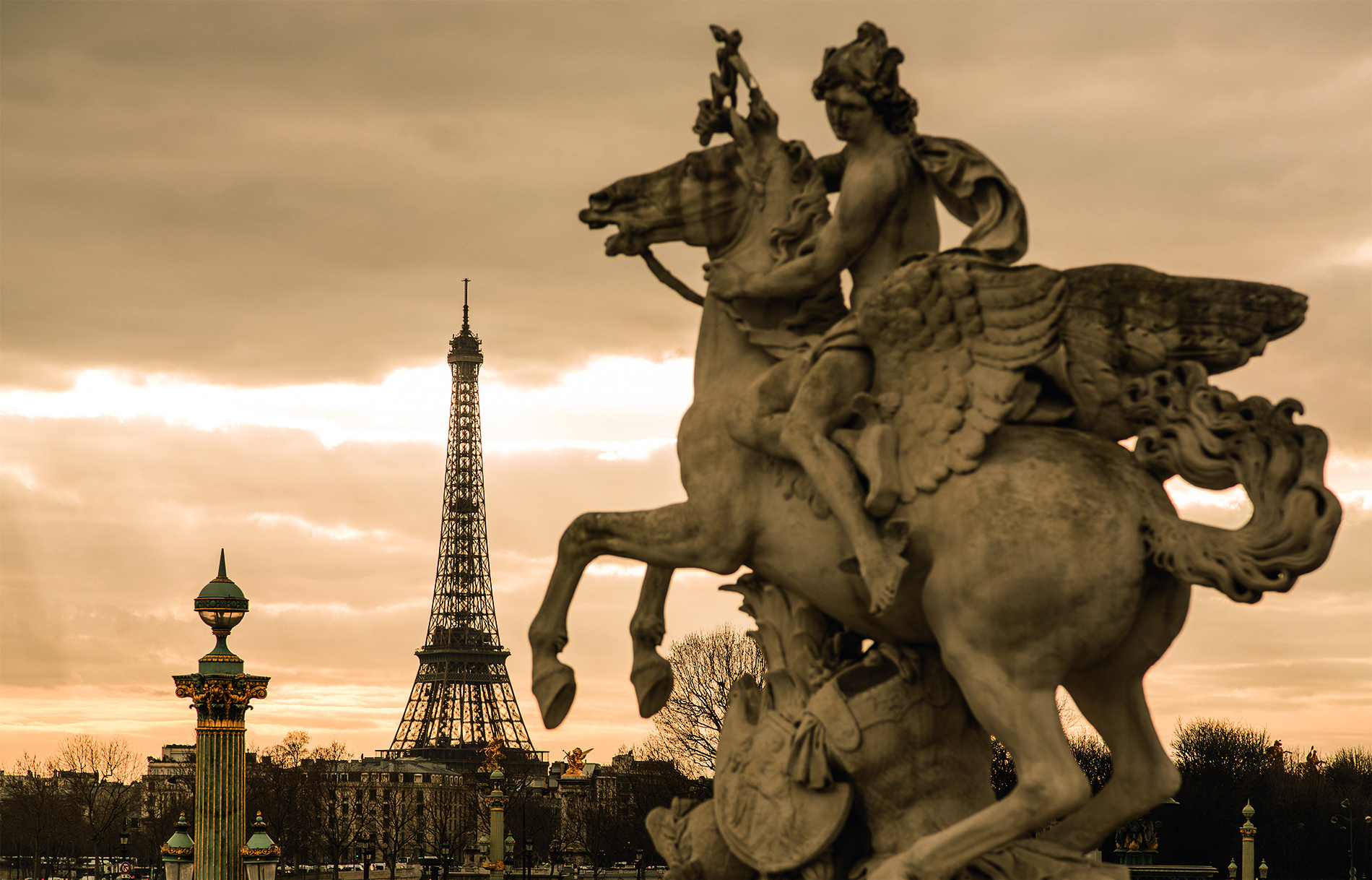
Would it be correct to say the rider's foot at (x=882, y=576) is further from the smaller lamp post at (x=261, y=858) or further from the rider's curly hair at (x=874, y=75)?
the smaller lamp post at (x=261, y=858)

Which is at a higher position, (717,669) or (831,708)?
(717,669)

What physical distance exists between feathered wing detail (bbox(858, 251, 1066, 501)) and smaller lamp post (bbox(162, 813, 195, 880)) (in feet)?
65.9

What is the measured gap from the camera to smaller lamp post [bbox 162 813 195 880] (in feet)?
78.1

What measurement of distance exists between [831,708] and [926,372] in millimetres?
1339

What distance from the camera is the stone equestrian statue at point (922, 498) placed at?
586 centimetres

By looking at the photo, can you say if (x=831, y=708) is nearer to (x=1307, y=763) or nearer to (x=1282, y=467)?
(x=1282, y=467)

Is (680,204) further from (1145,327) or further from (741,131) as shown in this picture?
(1145,327)

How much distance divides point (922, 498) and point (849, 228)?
110 centimetres

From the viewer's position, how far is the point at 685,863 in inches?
266

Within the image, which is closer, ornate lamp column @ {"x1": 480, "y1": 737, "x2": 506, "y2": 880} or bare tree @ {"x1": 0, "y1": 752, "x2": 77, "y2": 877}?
ornate lamp column @ {"x1": 480, "y1": 737, "x2": 506, "y2": 880}

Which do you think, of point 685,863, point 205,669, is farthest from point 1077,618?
point 205,669

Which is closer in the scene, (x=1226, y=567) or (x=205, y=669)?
(x=1226, y=567)

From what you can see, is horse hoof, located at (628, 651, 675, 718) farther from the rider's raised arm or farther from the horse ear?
the horse ear

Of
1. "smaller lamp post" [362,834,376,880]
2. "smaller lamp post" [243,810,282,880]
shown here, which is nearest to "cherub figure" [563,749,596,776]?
"smaller lamp post" [362,834,376,880]
